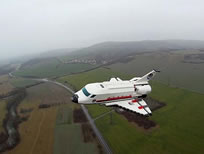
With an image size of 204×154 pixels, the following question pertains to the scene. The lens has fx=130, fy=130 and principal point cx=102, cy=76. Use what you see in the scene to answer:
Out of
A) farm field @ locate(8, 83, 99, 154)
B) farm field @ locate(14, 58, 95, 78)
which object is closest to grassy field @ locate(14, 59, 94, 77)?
farm field @ locate(14, 58, 95, 78)

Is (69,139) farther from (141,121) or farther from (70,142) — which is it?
(141,121)

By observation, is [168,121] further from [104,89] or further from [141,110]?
[104,89]

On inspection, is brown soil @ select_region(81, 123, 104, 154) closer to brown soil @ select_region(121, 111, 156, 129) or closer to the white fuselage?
brown soil @ select_region(121, 111, 156, 129)

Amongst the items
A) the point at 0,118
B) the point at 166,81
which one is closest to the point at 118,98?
the point at 0,118

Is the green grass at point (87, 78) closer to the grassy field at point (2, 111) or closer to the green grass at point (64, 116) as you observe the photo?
the green grass at point (64, 116)

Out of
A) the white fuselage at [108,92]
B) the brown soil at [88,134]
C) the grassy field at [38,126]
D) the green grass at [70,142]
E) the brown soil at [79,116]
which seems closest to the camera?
the white fuselage at [108,92]

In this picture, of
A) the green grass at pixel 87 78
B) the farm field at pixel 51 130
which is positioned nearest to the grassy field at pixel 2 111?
the farm field at pixel 51 130
